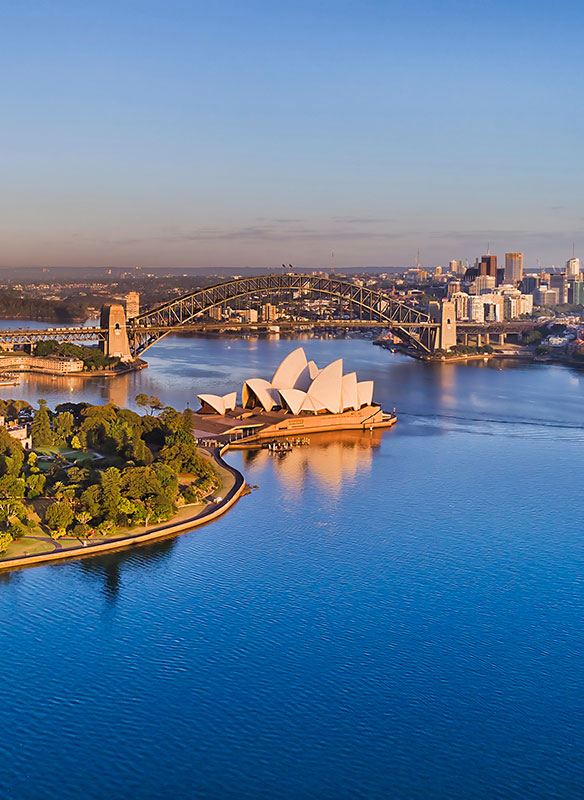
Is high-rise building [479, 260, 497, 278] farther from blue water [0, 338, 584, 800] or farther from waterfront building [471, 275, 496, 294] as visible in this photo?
blue water [0, 338, 584, 800]

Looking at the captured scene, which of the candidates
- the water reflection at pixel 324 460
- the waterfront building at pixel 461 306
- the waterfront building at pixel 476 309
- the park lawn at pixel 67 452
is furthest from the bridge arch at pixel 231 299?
the park lawn at pixel 67 452

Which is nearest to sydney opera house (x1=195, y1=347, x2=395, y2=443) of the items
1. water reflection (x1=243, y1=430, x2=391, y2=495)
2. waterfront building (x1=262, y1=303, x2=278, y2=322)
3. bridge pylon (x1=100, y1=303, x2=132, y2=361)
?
water reflection (x1=243, y1=430, x2=391, y2=495)

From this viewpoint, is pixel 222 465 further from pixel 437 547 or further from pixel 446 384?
pixel 446 384

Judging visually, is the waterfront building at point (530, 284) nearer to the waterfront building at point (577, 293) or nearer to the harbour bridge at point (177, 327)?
the waterfront building at point (577, 293)

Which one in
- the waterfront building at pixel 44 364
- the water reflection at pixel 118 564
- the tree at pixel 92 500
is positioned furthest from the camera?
the waterfront building at pixel 44 364

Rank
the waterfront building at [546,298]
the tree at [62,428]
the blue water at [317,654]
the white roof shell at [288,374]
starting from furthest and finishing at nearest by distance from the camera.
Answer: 1. the waterfront building at [546,298]
2. the white roof shell at [288,374]
3. the tree at [62,428]
4. the blue water at [317,654]

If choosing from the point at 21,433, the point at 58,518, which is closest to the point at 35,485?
the point at 58,518

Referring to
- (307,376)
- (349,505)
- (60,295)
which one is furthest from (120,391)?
(60,295)
